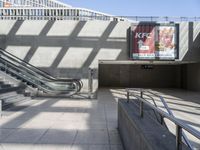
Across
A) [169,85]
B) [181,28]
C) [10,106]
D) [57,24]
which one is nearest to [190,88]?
[169,85]

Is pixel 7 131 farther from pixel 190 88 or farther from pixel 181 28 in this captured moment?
pixel 190 88

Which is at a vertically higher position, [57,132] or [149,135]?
[149,135]

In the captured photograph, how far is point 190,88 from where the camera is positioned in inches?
938

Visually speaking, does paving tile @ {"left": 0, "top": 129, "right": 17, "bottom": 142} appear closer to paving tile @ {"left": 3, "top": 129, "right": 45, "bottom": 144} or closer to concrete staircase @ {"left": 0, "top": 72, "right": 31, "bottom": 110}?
paving tile @ {"left": 3, "top": 129, "right": 45, "bottom": 144}

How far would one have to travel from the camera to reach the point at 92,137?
580 centimetres

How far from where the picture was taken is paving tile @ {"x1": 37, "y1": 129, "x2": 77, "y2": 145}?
538 cm

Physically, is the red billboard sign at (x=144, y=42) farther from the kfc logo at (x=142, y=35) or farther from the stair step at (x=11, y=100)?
the stair step at (x=11, y=100)

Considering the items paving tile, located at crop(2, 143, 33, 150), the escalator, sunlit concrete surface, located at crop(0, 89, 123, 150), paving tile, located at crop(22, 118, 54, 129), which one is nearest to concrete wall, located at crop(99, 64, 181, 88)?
the escalator

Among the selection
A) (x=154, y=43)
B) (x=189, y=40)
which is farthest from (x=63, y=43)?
(x=189, y=40)

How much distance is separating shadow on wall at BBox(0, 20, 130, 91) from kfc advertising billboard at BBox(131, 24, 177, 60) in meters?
1.21

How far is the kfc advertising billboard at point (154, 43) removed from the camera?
18.0 metres

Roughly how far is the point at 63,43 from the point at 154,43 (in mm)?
5365

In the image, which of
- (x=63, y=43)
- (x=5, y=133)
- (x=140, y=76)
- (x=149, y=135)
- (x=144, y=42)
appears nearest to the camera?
(x=149, y=135)

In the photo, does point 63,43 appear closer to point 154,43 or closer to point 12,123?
point 154,43
